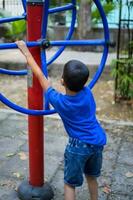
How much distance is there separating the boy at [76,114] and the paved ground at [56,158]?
2.21 ft

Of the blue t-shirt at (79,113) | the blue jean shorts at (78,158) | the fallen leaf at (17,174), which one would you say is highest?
the blue t-shirt at (79,113)

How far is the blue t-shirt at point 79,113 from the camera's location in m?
2.59

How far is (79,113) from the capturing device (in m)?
2.62

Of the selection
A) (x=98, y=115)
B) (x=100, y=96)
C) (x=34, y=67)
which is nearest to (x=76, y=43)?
(x=34, y=67)

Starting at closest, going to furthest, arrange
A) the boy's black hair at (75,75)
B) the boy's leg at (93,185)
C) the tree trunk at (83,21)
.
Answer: the boy's black hair at (75,75) → the boy's leg at (93,185) → the tree trunk at (83,21)

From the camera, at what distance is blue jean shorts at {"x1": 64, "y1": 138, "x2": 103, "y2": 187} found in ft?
8.80

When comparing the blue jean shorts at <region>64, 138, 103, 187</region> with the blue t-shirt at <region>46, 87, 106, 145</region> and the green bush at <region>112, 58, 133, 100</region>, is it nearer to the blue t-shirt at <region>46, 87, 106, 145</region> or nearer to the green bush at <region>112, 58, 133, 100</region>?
the blue t-shirt at <region>46, 87, 106, 145</region>

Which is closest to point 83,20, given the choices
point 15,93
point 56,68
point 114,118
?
point 56,68

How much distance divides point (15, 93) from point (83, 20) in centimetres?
351

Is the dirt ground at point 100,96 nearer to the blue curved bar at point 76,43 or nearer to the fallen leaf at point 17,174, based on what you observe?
the fallen leaf at point 17,174

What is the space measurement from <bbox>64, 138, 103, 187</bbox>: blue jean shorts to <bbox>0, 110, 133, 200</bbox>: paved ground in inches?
22.6

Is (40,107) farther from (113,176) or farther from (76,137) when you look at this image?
(113,176)

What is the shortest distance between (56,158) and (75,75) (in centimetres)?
163

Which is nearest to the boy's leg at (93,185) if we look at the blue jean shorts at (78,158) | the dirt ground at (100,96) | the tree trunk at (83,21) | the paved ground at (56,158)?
the blue jean shorts at (78,158)
